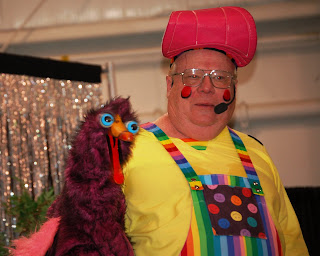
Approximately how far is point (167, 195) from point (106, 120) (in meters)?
0.37

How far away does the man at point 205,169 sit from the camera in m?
1.55

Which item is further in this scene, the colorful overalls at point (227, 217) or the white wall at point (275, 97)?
the white wall at point (275, 97)

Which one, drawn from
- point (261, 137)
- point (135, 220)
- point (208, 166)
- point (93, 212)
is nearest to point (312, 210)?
point (261, 137)

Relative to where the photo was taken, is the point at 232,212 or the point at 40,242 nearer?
the point at 40,242

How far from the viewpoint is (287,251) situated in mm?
1746

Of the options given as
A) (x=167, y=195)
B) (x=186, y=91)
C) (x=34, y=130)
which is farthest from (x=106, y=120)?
(x=34, y=130)

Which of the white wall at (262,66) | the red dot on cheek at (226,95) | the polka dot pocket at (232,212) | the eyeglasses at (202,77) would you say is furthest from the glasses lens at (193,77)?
the white wall at (262,66)

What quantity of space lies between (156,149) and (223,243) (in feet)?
1.24

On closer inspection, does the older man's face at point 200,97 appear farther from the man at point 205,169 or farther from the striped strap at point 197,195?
the striped strap at point 197,195

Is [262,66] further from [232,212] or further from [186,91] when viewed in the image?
[232,212]

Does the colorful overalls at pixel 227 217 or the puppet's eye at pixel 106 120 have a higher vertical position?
the puppet's eye at pixel 106 120

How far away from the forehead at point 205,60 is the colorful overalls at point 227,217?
0.31 metres

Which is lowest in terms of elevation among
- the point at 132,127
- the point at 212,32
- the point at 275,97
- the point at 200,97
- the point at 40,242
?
the point at 40,242

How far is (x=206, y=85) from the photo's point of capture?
1744 millimetres
